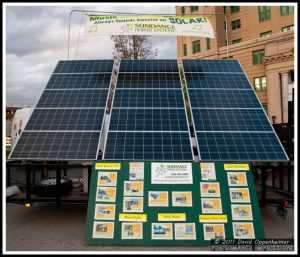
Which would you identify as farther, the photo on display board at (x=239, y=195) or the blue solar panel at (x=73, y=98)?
the blue solar panel at (x=73, y=98)

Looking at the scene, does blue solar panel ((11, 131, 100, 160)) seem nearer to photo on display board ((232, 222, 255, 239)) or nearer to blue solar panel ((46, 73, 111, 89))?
blue solar panel ((46, 73, 111, 89))

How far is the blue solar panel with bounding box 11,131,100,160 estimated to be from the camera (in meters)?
8.72

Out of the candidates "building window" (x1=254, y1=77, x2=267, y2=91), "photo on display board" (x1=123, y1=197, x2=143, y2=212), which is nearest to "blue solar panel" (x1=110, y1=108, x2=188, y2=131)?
"photo on display board" (x1=123, y1=197, x2=143, y2=212)

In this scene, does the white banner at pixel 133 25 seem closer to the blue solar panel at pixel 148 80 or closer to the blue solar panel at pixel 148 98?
the blue solar panel at pixel 148 80

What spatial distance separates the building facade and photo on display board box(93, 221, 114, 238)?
73.8 ft

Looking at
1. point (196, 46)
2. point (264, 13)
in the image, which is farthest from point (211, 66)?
point (196, 46)

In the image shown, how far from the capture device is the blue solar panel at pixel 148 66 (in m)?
12.9

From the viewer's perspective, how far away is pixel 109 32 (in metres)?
14.1

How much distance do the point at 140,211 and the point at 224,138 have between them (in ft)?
12.0

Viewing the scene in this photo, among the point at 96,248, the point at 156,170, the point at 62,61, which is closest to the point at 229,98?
the point at 156,170

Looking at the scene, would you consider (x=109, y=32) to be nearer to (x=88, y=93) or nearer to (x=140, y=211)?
(x=88, y=93)

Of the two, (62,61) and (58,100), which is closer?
(58,100)

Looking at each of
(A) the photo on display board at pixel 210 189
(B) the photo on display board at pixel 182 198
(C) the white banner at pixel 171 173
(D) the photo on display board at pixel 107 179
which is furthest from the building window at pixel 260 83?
(D) the photo on display board at pixel 107 179

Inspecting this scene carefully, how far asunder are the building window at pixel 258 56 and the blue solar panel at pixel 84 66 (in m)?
30.7
